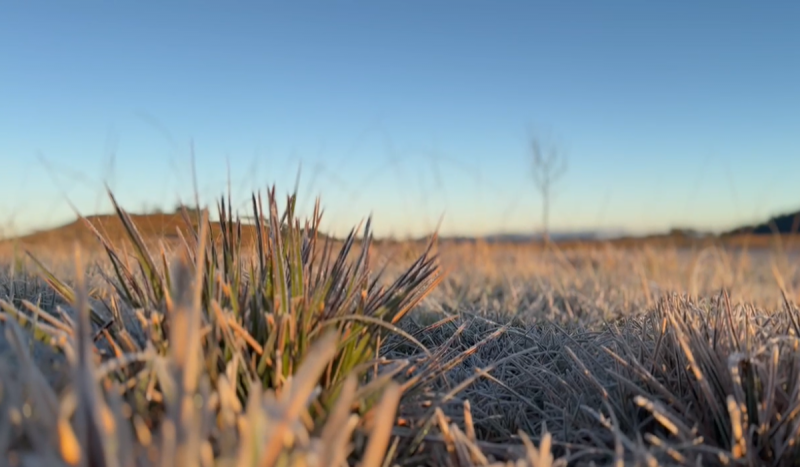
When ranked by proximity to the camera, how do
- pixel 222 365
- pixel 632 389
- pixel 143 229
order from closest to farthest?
pixel 222 365, pixel 632 389, pixel 143 229

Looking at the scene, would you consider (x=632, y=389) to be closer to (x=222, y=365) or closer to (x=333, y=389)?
(x=333, y=389)

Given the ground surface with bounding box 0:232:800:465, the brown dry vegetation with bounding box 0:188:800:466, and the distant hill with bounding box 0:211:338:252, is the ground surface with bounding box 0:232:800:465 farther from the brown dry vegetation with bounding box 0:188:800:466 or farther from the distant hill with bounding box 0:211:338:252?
the distant hill with bounding box 0:211:338:252

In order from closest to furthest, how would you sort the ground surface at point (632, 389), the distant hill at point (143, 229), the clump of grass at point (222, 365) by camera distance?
the clump of grass at point (222, 365), the ground surface at point (632, 389), the distant hill at point (143, 229)

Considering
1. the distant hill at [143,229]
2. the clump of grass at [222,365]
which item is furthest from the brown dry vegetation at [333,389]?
the distant hill at [143,229]

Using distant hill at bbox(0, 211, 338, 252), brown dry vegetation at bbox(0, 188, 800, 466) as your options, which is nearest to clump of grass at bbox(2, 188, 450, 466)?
brown dry vegetation at bbox(0, 188, 800, 466)

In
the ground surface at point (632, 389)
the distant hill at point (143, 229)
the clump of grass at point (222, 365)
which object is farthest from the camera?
the distant hill at point (143, 229)

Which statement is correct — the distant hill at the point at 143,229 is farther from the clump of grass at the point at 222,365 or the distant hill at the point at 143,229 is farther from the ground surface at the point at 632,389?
the ground surface at the point at 632,389

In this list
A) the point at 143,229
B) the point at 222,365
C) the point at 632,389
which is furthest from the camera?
the point at 143,229

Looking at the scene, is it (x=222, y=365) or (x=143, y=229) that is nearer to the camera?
(x=222, y=365)

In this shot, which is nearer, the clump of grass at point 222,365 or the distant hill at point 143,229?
the clump of grass at point 222,365

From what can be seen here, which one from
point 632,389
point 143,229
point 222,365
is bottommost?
point 632,389

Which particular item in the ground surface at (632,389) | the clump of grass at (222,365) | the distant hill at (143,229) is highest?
the distant hill at (143,229)

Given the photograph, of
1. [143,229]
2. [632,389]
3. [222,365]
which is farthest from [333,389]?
[143,229]

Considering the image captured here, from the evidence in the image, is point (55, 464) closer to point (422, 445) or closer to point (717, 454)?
point (422, 445)
